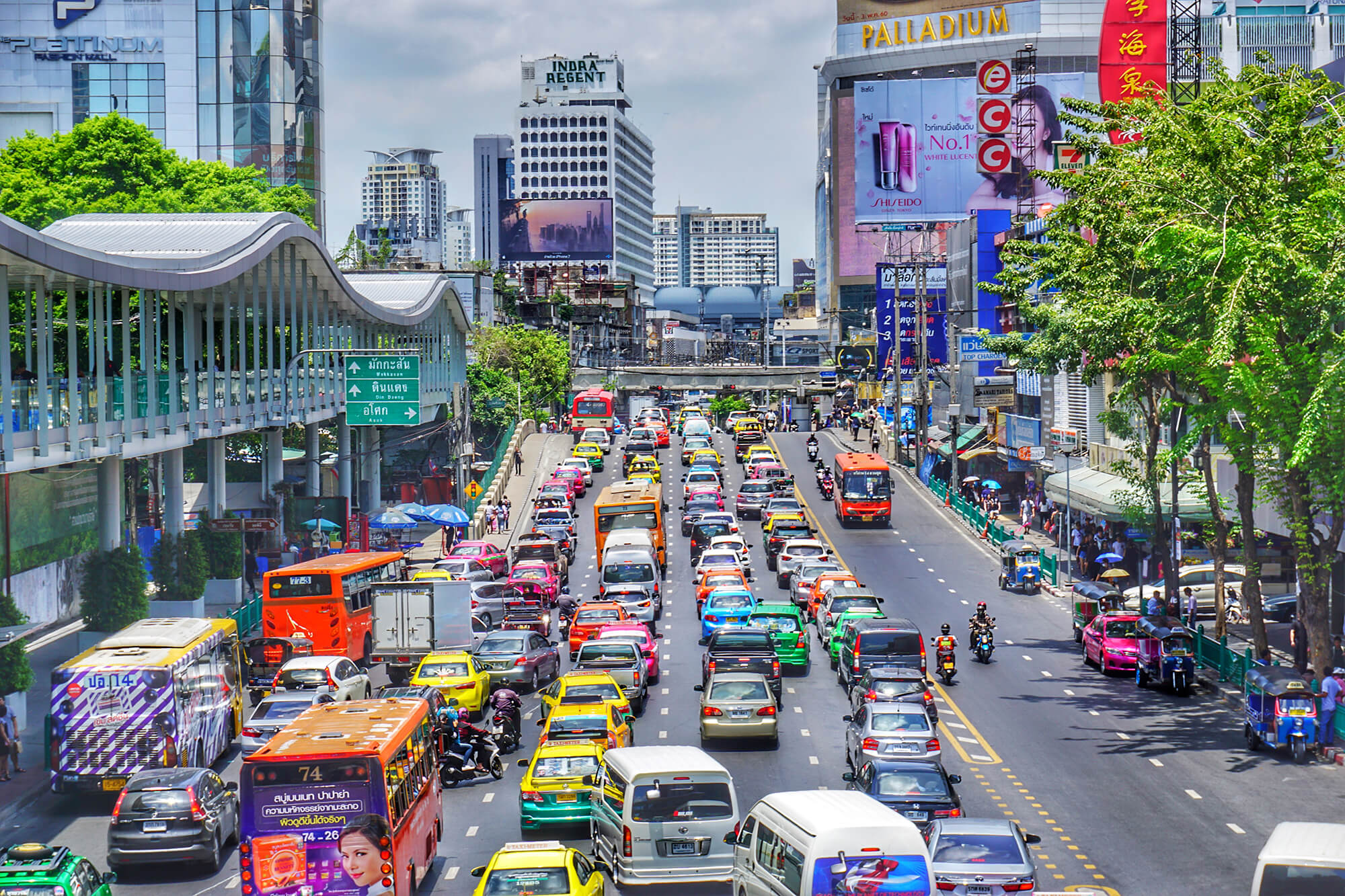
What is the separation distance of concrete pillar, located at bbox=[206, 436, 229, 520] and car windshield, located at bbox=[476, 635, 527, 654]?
47.2 feet

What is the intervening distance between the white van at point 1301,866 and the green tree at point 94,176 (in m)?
53.6

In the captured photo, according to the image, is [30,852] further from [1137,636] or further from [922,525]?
[922,525]

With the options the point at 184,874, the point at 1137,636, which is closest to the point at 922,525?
the point at 1137,636

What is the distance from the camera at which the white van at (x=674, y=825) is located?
1842 centimetres

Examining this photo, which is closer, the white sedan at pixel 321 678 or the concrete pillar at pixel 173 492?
the white sedan at pixel 321 678

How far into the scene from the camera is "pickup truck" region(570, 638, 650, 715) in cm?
3014

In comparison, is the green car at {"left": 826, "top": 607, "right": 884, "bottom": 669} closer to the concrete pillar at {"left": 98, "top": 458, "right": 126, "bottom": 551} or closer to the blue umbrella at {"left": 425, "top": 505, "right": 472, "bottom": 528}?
the concrete pillar at {"left": 98, "top": 458, "right": 126, "bottom": 551}

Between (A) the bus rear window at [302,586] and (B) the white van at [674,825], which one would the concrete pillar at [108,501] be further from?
(B) the white van at [674,825]

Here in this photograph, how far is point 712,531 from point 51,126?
61595 millimetres

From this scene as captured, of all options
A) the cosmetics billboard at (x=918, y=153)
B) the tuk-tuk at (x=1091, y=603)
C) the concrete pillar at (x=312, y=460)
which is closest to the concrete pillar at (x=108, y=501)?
the concrete pillar at (x=312, y=460)

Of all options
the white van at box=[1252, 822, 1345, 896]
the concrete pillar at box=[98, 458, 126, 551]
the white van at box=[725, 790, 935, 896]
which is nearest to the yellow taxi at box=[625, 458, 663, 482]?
the concrete pillar at box=[98, 458, 126, 551]

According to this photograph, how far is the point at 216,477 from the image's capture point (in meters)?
46.1

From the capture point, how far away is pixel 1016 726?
2991 cm

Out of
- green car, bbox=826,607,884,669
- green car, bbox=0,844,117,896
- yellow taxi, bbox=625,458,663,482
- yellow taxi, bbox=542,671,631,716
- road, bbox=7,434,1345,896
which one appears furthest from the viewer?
yellow taxi, bbox=625,458,663,482
